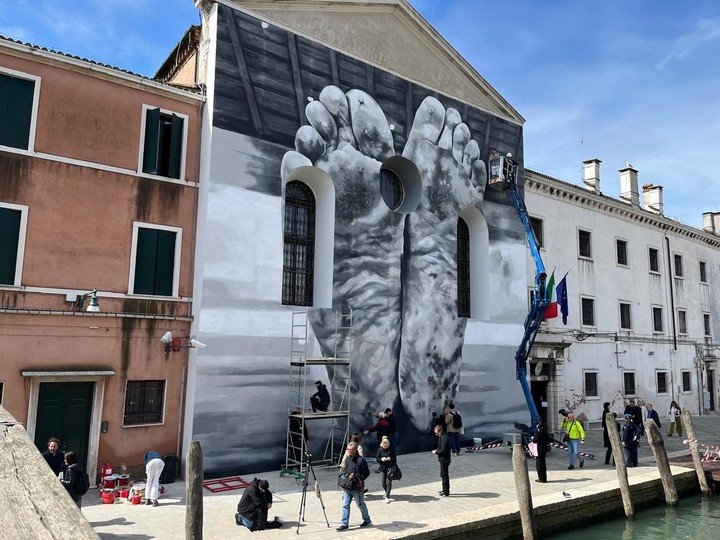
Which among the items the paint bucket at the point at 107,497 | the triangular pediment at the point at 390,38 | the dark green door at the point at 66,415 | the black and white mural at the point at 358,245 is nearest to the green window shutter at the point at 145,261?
the black and white mural at the point at 358,245

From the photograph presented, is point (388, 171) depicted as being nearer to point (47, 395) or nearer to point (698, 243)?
point (47, 395)

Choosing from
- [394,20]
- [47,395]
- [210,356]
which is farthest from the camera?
[394,20]

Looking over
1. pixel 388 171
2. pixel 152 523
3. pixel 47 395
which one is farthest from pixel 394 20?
pixel 152 523

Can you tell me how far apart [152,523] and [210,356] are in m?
4.28

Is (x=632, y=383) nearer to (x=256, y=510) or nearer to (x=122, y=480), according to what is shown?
(x=256, y=510)

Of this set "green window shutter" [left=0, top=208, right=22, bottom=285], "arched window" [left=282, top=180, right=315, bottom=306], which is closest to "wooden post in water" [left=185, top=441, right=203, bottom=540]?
"green window shutter" [left=0, top=208, right=22, bottom=285]

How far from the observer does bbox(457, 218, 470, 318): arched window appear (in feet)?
65.2

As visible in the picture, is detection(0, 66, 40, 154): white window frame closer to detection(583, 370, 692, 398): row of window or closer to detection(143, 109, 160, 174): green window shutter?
detection(143, 109, 160, 174): green window shutter

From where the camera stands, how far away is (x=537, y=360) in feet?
69.9

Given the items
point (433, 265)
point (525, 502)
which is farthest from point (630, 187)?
point (525, 502)

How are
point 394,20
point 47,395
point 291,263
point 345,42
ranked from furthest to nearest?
1. point 394,20
2. point 345,42
3. point 291,263
4. point 47,395

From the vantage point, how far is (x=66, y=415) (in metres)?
12.0

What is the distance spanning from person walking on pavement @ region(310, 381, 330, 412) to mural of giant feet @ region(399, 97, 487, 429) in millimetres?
3168

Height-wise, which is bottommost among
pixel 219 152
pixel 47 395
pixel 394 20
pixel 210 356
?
pixel 47 395
